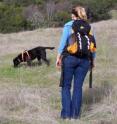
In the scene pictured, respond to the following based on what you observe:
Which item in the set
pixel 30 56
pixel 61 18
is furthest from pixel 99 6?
pixel 30 56

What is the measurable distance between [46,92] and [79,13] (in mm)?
2885

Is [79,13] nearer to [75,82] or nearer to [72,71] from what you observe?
[72,71]

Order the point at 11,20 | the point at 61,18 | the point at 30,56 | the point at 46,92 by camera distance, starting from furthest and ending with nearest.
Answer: the point at 11,20, the point at 61,18, the point at 30,56, the point at 46,92

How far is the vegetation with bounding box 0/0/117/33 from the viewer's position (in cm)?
4854

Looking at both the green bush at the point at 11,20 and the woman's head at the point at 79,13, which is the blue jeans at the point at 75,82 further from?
the green bush at the point at 11,20

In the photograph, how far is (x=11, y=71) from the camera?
46.0 ft

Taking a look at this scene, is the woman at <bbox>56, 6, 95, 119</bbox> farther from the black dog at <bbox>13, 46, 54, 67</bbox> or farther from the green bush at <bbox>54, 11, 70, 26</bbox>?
the green bush at <bbox>54, 11, 70, 26</bbox>

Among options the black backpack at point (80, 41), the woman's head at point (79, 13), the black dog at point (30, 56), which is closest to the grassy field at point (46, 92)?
the black dog at point (30, 56)

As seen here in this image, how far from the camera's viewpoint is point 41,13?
56.5 meters

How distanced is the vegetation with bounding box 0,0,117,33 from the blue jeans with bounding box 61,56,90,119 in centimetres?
3557

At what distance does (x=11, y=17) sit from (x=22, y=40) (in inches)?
1276

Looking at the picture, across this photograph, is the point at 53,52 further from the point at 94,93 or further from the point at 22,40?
the point at 94,93

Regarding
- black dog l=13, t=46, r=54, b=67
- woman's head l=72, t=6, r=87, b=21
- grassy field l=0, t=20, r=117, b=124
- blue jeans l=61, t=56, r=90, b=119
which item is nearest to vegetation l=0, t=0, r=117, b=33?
grassy field l=0, t=20, r=117, b=124

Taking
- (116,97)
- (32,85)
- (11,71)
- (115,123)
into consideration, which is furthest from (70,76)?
(11,71)
